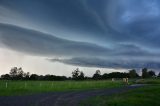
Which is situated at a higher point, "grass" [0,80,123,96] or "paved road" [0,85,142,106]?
"grass" [0,80,123,96]

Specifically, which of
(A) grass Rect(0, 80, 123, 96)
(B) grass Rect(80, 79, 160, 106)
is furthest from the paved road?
(A) grass Rect(0, 80, 123, 96)

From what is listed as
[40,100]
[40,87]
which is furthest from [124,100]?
[40,87]

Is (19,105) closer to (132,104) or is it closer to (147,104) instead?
(132,104)

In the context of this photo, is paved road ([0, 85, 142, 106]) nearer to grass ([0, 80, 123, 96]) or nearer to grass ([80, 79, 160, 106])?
grass ([80, 79, 160, 106])

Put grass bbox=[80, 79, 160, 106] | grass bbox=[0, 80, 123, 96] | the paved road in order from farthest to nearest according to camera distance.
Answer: grass bbox=[0, 80, 123, 96] < grass bbox=[80, 79, 160, 106] < the paved road

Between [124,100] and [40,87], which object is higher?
[40,87]

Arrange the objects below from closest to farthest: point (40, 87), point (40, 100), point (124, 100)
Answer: point (40, 100), point (124, 100), point (40, 87)

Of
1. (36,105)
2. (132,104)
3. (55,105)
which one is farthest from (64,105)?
(132,104)

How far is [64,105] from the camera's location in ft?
84.4

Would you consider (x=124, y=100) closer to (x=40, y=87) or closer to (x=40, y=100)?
(x=40, y=100)

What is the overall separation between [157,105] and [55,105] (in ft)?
39.2

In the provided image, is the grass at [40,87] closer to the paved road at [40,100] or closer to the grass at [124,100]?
the paved road at [40,100]

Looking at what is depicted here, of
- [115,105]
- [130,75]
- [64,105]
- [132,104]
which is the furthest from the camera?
[130,75]

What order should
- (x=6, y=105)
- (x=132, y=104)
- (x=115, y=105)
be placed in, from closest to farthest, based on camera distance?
(x=6, y=105), (x=115, y=105), (x=132, y=104)
